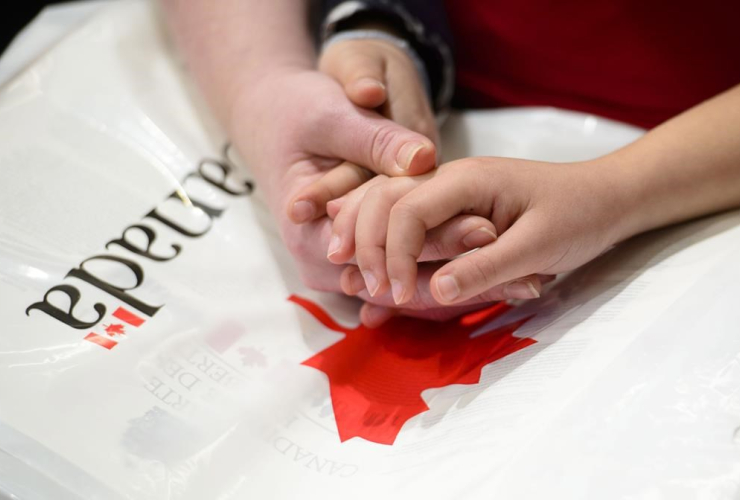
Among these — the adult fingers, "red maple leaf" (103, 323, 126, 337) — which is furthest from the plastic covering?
the adult fingers

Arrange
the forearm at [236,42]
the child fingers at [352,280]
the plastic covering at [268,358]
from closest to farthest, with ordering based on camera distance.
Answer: the plastic covering at [268,358]
the child fingers at [352,280]
the forearm at [236,42]

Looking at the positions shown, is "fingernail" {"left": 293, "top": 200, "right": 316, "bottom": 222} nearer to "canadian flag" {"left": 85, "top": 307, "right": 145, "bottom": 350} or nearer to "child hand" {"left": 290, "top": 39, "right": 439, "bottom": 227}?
"child hand" {"left": 290, "top": 39, "right": 439, "bottom": 227}

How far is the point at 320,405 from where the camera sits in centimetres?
48

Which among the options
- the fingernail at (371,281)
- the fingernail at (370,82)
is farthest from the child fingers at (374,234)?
the fingernail at (370,82)

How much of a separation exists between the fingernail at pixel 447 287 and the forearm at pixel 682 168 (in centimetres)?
15

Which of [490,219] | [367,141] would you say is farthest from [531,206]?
[367,141]

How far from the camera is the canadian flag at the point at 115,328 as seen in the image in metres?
0.48

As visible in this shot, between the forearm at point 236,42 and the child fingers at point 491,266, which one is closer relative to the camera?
the child fingers at point 491,266

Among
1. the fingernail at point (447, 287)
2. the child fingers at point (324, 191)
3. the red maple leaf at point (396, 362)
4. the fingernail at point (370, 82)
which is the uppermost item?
the fingernail at point (370, 82)

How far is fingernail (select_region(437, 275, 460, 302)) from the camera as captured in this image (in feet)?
1.38

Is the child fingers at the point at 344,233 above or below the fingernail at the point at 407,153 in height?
below

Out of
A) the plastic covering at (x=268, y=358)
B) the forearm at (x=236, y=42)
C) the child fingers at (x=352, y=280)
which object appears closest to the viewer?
the plastic covering at (x=268, y=358)

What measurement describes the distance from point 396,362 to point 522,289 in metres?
0.11

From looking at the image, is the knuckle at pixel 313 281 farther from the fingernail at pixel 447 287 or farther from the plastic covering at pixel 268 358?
the fingernail at pixel 447 287
